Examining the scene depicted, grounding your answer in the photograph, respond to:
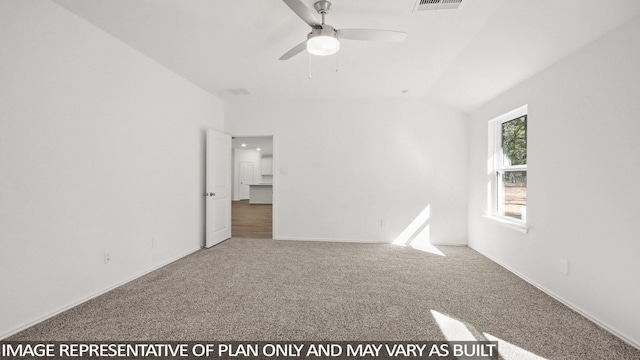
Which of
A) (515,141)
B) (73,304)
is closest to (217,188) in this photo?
(73,304)

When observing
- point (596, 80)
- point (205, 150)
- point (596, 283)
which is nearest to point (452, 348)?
point (596, 283)

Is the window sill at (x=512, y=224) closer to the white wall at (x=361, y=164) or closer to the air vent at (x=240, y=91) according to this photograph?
the white wall at (x=361, y=164)

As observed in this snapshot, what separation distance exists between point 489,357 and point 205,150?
13.9 ft

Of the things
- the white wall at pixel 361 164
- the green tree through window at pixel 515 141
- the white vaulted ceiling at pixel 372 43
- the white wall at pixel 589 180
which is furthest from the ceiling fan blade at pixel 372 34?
the white wall at pixel 361 164

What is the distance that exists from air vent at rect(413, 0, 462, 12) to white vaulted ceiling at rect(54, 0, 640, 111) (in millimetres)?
60

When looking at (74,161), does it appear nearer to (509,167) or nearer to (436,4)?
(436,4)

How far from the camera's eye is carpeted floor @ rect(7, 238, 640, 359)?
1782 millimetres

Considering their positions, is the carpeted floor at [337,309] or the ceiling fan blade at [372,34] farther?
the ceiling fan blade at [372,34]

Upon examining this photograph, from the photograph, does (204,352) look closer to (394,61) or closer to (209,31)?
(209,31)

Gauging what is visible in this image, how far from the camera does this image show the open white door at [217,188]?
13.3 ft

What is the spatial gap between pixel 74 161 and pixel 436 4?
3.36 metres

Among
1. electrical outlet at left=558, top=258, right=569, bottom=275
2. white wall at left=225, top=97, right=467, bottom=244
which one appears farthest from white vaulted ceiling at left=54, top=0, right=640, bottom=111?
electrical outlet at left=558, top=258, right=569, bottom=275

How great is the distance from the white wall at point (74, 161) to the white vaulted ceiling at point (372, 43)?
306 millimetres

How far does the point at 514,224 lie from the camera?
3059mm
